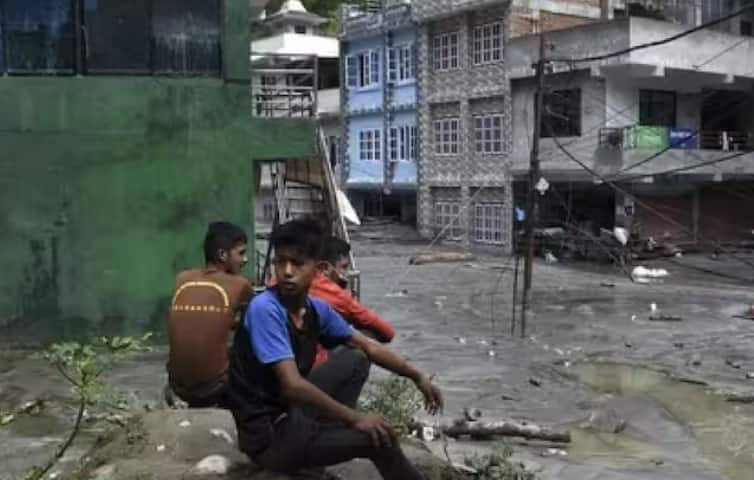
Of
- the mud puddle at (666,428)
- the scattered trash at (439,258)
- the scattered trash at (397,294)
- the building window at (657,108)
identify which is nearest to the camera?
the mud puddle at (666,428)

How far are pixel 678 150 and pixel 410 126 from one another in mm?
11534

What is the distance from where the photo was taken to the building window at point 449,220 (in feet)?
110

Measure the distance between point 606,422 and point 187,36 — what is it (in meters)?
7.00

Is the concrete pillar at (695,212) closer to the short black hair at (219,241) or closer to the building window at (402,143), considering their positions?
the building window at (402,143)

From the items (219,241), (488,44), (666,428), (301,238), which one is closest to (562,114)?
(488,44)

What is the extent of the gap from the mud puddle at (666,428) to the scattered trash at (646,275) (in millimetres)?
11468

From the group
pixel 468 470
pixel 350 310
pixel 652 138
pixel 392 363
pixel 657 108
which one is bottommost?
pixel 468 470

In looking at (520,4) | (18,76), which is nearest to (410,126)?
(520,4)

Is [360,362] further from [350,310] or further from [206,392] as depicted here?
[206,392]

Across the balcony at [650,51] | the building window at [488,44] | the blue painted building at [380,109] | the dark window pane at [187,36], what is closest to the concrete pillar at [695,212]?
the balcony at [650,51]

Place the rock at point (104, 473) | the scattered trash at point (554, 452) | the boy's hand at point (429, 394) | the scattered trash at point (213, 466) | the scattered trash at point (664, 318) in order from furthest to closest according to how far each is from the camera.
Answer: the scattered trash at point (664, 318), the scattered trash at point (554, 452), the rock at point (104, 473), the scattered trash at point (213, 466), the boy's hand at point (429, 394)

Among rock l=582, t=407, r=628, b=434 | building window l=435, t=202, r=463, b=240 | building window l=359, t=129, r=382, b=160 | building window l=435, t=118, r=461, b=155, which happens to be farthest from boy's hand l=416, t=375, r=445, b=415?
building window l=359, t=129, r=382, b=160

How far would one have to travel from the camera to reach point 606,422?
9227mm

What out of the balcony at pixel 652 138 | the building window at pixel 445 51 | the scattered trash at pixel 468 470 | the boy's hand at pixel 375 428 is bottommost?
the scattered trash at pixel 468 470
